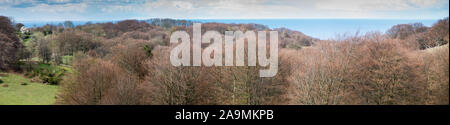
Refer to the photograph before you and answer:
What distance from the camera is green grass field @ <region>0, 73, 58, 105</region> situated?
22.1 m

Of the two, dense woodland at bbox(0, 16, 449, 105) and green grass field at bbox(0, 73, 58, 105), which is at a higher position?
dense woodland at bbox(0, 16, 449, 105)

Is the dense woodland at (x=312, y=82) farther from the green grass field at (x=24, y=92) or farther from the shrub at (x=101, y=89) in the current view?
the green grass field at (x=24, y=92)

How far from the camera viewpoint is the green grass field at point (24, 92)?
22.1m

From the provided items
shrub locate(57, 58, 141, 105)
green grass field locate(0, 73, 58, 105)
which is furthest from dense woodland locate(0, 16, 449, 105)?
green grass field locate(0, 73, 58, 105)

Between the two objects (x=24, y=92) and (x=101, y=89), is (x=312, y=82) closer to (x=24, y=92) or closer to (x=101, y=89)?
(x=101, y=89)

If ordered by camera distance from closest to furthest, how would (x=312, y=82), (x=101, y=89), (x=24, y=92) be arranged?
(x=312, y=82) < (x=101, y=89) < (x=24, y=92)

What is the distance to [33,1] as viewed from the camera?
33375mm

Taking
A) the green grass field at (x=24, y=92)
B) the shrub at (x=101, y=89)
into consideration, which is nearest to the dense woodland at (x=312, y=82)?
the shrub at (x=101, y=89)

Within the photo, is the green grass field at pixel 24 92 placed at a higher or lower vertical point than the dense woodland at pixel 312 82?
lower

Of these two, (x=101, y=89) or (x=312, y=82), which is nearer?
(x=312, y=82)

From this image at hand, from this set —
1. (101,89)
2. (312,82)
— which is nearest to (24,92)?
(101,89)

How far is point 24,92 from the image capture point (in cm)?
2472

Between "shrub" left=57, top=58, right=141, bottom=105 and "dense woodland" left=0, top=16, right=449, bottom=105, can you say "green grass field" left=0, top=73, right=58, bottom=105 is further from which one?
"shrub" left=57, top=58, right=141, bottom=105
